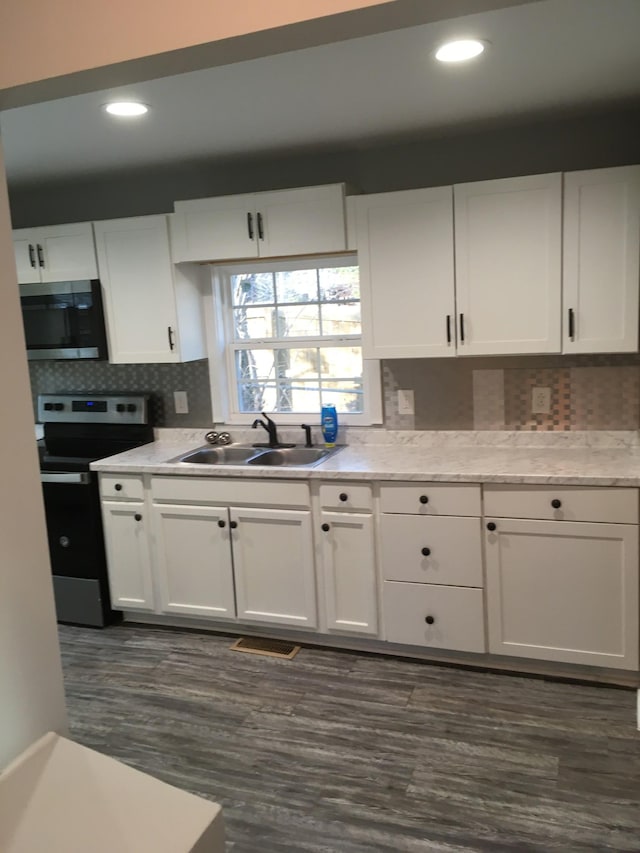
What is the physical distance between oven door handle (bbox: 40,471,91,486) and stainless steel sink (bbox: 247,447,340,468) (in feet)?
2.82

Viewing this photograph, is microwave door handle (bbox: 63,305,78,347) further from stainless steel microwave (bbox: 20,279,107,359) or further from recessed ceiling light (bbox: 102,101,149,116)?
recessed ceiling light (bbox: 102,101,149,116)

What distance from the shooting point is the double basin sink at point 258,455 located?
3.56m

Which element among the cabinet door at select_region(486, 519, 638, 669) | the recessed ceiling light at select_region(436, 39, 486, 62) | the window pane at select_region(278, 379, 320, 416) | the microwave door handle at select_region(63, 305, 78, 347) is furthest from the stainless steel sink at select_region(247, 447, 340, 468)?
the recessed ceiling light at select_region(436, 39, 486, 62)

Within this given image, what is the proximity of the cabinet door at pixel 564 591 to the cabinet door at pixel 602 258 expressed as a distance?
0.81 metres

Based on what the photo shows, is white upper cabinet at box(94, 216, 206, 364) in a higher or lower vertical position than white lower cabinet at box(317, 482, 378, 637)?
higher

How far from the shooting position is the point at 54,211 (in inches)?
160

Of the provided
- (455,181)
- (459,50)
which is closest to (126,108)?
(459,50)

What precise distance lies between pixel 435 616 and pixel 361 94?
6.99 ft

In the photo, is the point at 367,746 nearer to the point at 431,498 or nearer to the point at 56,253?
the point at 431,498

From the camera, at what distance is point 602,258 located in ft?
9.43

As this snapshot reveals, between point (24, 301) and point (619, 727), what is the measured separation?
11.4 ft

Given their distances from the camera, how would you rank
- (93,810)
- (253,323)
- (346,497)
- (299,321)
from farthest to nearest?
(253,323) → (299,321) → (346,497) → (93,810)

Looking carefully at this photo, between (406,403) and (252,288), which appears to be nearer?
(406,403)

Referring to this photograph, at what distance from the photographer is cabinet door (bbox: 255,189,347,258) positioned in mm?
3215
